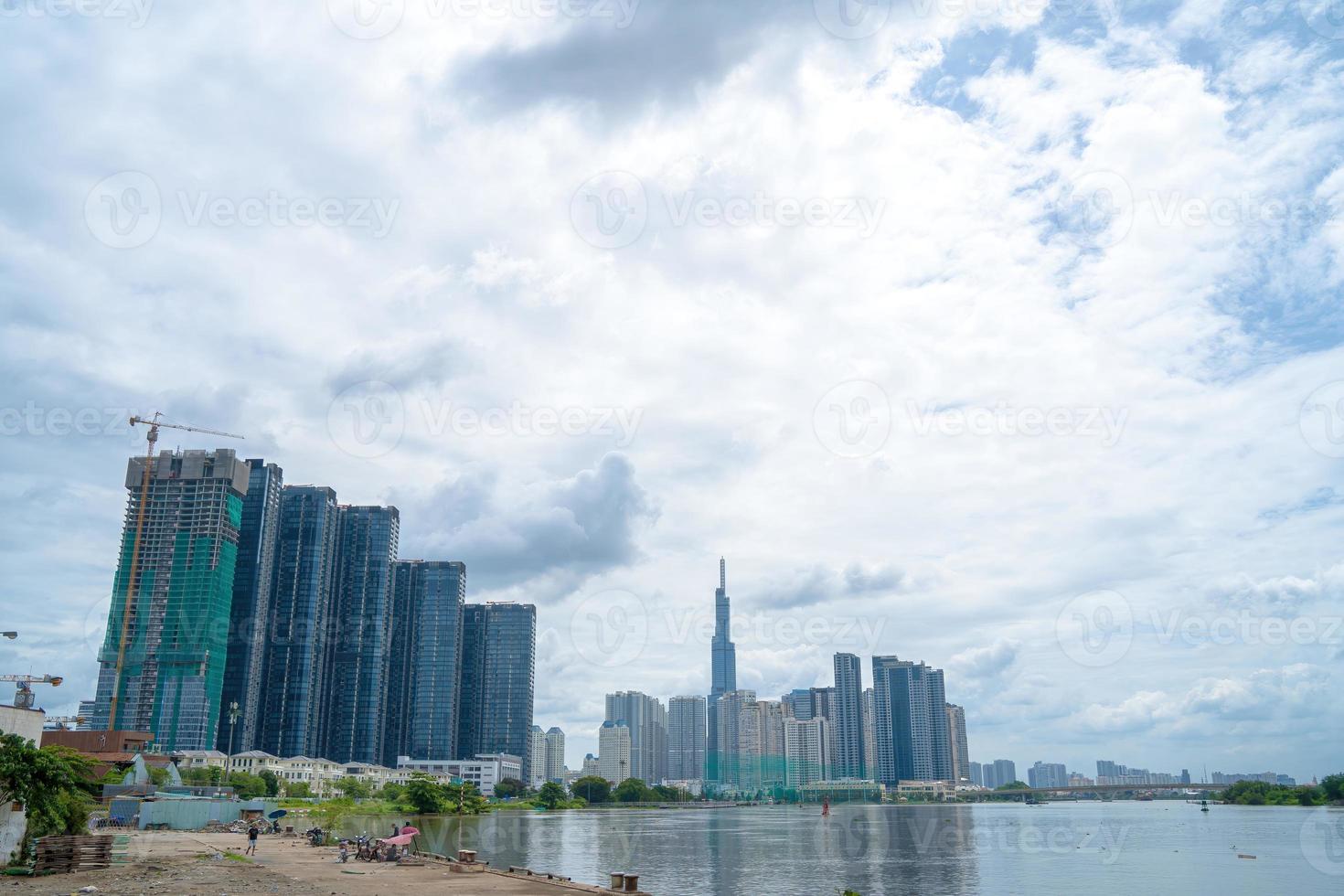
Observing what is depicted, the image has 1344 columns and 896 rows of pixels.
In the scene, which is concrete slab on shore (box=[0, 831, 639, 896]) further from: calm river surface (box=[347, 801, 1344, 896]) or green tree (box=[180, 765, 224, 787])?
green tree (box=[180, 765, 224, 787])

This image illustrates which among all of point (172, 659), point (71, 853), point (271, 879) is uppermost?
point (172, 659)

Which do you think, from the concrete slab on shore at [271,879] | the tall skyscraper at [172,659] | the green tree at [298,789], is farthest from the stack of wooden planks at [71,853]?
the tall skyscraper at [172,659]

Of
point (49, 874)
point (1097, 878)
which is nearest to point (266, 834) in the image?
point (49, 874)

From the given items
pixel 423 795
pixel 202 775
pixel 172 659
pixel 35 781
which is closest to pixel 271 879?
pixel 35 781

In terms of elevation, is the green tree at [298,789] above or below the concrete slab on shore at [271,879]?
below

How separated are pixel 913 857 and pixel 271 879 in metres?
68.1

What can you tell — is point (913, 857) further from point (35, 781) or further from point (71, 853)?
point (35, 781)

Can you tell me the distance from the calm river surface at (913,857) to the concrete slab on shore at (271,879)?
1660 centimetres

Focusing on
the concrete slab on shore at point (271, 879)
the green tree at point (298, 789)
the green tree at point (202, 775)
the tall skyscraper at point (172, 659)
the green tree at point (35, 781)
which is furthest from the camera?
the tall skyscraper at point (172, 659)

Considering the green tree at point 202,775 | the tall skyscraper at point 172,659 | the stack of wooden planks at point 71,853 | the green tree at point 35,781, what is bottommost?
the green tree at point 202,775

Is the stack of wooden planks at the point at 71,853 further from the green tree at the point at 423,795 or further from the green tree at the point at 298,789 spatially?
the green tree at the point at 298,789

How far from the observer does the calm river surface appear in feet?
226

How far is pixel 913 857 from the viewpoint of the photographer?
306 ft

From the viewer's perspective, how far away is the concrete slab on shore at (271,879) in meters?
37.3
